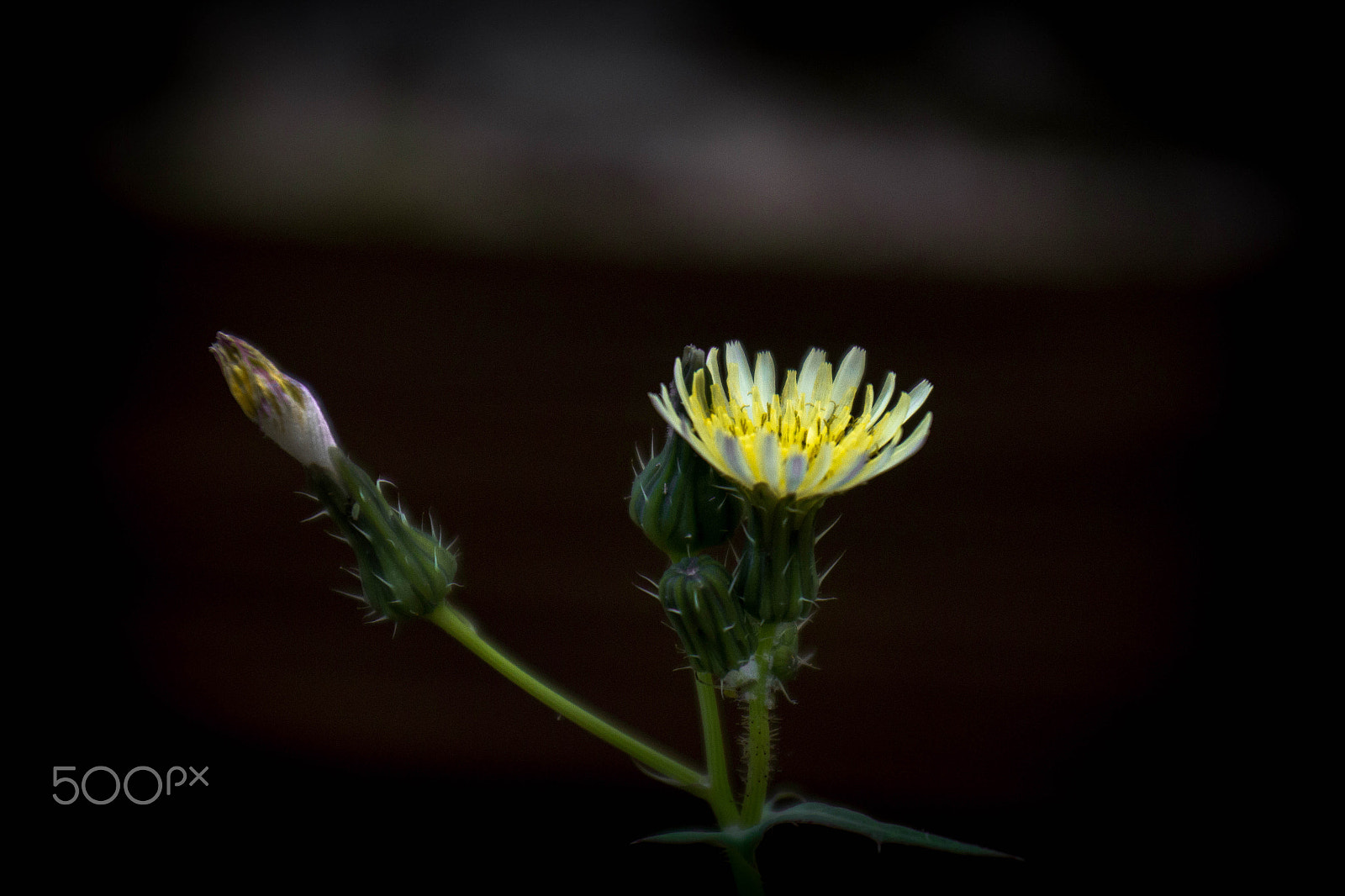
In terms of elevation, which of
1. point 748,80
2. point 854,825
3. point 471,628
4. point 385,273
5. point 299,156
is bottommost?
point 854,825

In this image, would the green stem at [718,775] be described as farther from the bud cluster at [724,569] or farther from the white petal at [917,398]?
the white petal at [917,398]

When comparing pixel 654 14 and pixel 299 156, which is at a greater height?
pixel 654 14

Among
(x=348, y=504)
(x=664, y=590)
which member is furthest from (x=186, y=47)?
(x=664, y=590)

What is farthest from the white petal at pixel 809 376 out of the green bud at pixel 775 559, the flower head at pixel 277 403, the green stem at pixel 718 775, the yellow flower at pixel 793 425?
the flower head at pixel 277 403

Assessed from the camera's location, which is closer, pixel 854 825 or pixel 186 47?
pixel 854 825

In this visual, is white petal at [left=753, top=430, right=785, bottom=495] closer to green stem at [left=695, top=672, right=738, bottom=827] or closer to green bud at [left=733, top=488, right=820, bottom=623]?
green bud at [left=733, top=488, right=820, bottom=623]

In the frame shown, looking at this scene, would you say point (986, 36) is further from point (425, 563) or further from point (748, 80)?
point (425, 563)
